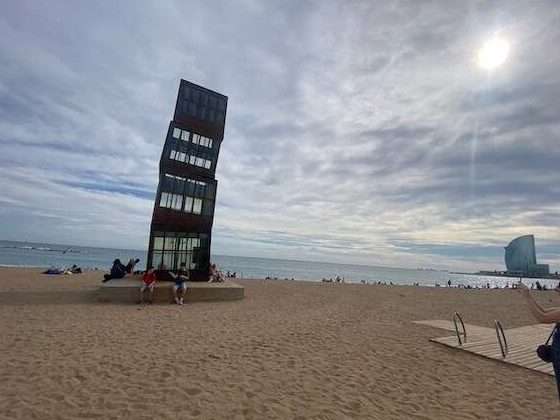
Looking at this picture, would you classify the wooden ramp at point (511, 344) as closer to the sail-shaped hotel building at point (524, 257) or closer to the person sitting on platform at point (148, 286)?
the person sitting on platform at point (148, 286)

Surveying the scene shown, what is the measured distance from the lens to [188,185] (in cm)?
2136

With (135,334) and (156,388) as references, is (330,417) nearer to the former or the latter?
(156,388)

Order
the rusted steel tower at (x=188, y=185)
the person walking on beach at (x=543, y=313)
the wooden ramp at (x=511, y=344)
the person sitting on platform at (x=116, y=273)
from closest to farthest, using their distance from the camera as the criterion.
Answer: the person walking on beach at (x=543, y=313), the wooden ramp at (x=511, y=344), the rusted steel tower at (x=188, y=185), the person sitting on platform at (x=116, y=273)

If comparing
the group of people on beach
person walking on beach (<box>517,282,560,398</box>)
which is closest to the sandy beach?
person walking on beach (<box>517,282,560,398</box>)

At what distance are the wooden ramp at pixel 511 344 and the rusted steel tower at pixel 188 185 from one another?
13994mm

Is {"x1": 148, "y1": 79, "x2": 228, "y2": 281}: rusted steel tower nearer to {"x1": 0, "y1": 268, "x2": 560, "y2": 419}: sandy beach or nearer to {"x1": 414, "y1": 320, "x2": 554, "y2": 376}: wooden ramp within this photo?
{"x1": 0, "y1": 268, "x2": 560, "y2": 419}: sandy beach

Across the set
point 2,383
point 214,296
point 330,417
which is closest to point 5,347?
point 2,383

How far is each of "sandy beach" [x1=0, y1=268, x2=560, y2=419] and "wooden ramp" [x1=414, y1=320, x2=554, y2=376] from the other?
1.63 feet

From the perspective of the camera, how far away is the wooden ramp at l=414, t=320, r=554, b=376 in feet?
28.7

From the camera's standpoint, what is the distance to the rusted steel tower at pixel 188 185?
66.6ft

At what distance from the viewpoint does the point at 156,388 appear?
5.93m

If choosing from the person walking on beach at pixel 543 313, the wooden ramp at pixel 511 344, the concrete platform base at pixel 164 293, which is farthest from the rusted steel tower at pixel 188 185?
the person walking on beach at pixel 543 313

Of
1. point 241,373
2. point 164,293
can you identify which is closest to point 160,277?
point 164,293

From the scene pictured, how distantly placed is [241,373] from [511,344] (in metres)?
9.33
